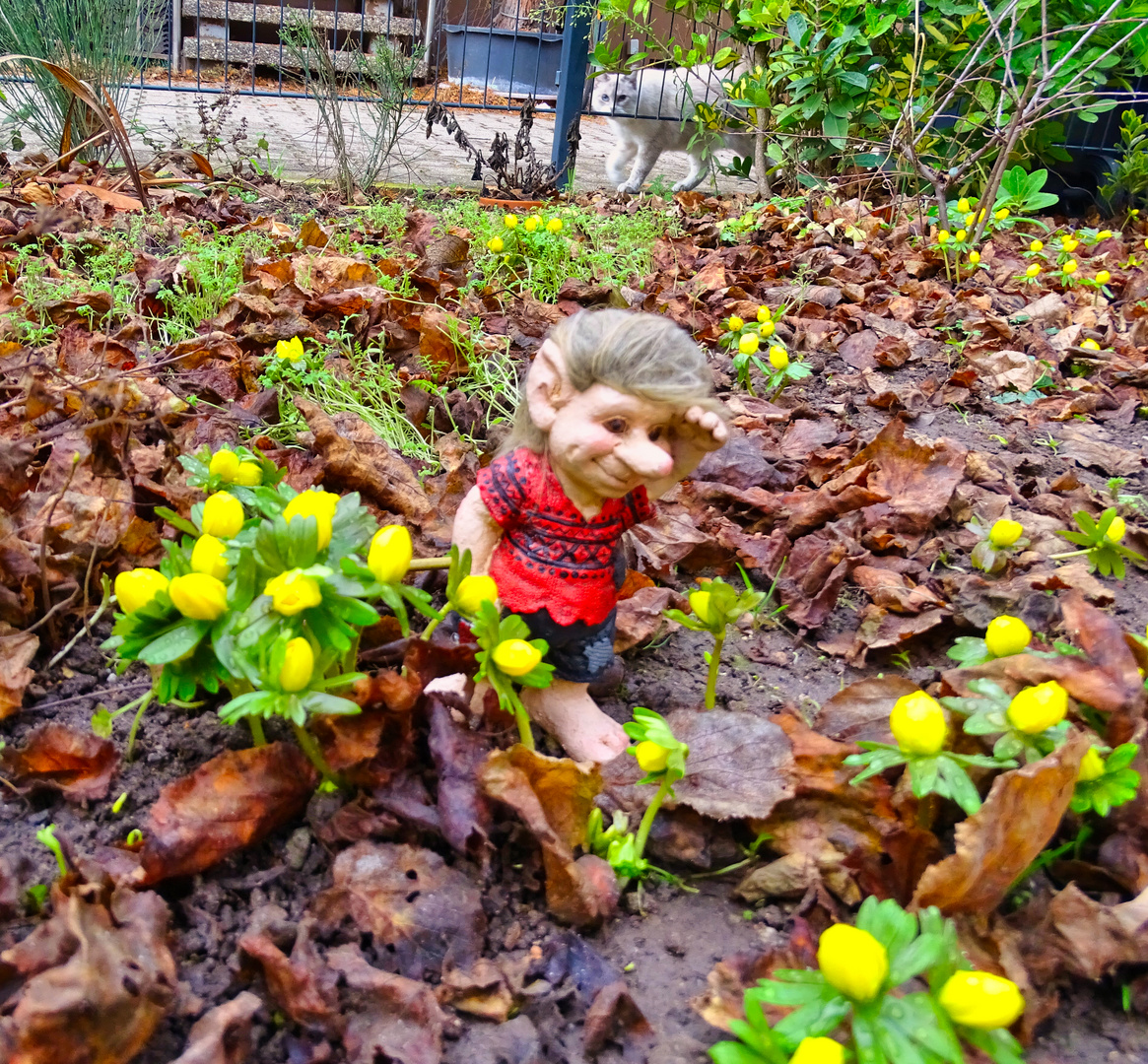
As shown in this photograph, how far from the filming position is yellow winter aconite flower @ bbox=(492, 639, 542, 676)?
98 centimetres

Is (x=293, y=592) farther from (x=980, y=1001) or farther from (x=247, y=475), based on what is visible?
(x=980, y=1001)

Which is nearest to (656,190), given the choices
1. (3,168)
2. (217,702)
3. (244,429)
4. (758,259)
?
(758,259)

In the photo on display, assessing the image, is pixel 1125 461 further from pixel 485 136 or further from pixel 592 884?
pixel 485 136

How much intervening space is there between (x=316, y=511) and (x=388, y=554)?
0.10 m

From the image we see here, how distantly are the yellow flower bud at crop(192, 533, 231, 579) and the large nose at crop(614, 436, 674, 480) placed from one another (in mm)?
470

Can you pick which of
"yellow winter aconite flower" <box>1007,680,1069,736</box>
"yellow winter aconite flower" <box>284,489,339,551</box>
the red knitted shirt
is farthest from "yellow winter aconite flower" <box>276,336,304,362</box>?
"yellow winter aconite flower" <box>1007,680,1069,736</box>

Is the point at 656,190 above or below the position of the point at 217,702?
above

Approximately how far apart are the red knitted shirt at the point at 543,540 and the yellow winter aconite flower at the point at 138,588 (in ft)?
1.40

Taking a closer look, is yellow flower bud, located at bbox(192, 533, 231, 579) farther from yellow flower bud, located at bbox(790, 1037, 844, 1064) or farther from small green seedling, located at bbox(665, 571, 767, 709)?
yellow flower bud, located at bbox(790, 1037, 844, 1064)

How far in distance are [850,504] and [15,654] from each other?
149 centimetres

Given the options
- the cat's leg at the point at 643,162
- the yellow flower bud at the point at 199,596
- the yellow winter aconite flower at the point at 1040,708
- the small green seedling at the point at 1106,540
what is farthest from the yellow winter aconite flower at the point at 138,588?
the cat's leg at the point at 643,162

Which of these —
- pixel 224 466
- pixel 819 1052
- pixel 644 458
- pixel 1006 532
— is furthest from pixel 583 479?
pixel 1006 532

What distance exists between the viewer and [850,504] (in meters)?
1.95

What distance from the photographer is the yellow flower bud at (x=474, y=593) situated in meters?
1.04
